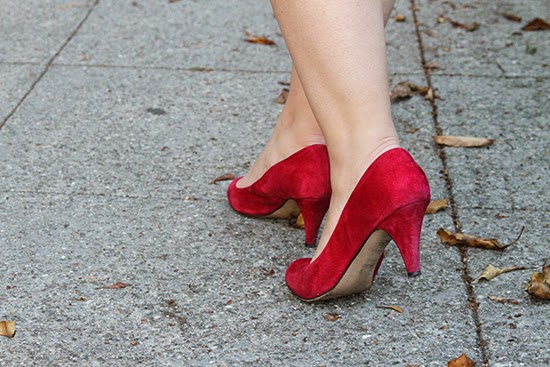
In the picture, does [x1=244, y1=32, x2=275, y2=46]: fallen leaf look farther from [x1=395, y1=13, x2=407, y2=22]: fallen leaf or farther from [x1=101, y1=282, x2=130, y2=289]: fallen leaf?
[x1=101, y1=282, x2=130, y2=289]: fallen leaf

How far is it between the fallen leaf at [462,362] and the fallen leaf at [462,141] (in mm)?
1329

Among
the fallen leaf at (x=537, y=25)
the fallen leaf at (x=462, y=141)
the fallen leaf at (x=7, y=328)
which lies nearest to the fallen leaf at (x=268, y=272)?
the fallen leaf at (x=7, y=328)

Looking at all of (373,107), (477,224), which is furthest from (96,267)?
(477,224)

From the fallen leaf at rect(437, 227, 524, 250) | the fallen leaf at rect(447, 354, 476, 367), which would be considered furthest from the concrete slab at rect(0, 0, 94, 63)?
the fallen leaf at rect(447, 354, 476, 367)

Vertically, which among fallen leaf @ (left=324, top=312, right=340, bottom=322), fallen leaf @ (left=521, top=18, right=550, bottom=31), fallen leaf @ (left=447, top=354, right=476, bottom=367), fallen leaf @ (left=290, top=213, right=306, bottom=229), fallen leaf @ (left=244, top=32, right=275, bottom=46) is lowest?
fallen leaf @ (left=521, top=18, right=550, bottom=31)

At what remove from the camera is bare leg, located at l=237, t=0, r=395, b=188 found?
2465mm

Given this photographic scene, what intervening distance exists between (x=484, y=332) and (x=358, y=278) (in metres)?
0.34

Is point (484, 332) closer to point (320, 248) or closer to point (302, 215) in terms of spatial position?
point (320, 248)

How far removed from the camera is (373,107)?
6.73 ft

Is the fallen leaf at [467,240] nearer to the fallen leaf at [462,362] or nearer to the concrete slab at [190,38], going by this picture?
the fallen leaf at [462,362]

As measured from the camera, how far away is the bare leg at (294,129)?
246 cm

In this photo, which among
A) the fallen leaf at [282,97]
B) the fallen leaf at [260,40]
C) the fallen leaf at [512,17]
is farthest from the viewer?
the fallen leaf at [512,17]

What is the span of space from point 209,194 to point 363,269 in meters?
A: 0.85

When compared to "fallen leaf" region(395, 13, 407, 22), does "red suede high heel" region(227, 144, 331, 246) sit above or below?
above
